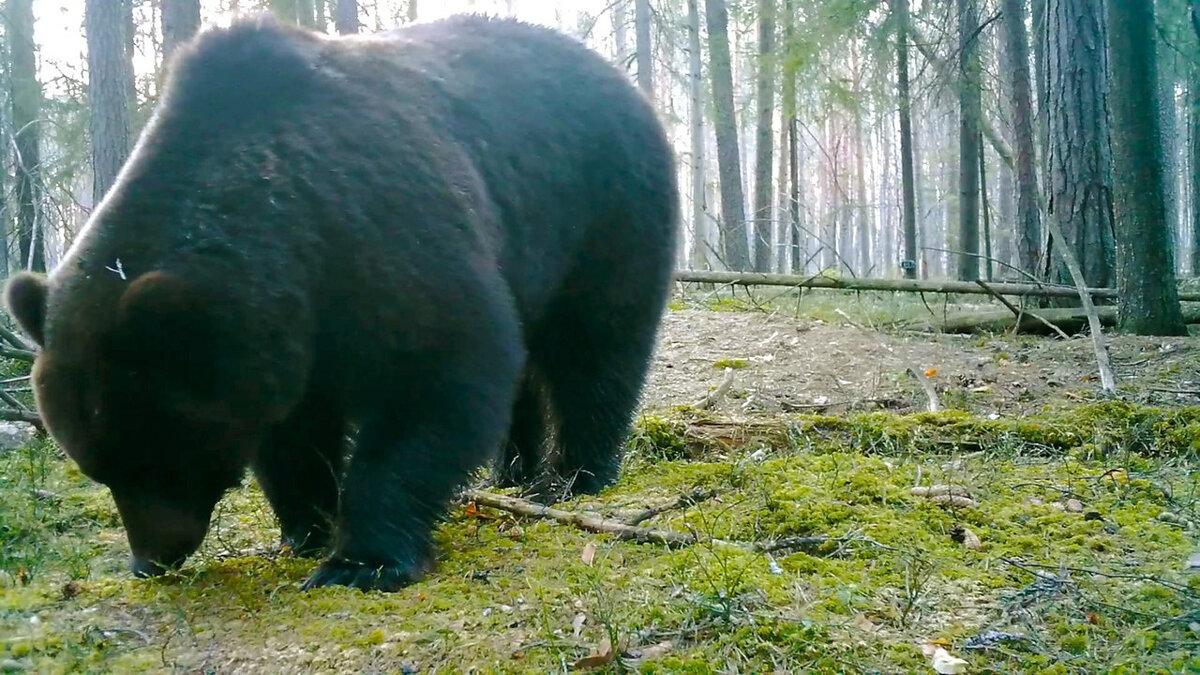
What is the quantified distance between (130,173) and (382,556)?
1593mm

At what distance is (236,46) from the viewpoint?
368 centimetres

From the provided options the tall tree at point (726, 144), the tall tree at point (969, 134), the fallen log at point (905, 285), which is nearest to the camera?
the fallen log at point (905, 285)

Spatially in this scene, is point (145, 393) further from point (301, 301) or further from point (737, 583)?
point (737, 583)

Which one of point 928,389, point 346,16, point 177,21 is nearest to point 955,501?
point 928,389

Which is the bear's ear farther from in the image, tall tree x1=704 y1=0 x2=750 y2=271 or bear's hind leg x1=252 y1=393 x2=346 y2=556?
tall tree x1=704 y1=0 x2=750 y2=271

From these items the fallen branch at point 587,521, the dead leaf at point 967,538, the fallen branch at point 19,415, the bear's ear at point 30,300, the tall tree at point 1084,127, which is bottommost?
the dead leaf at point 967,538

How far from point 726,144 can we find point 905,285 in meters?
8.57

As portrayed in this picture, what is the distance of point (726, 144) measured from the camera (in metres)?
17.6

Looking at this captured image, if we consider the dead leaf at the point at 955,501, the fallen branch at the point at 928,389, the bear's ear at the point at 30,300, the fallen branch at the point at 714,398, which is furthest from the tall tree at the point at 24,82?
the dead leaf at the point at 955,501

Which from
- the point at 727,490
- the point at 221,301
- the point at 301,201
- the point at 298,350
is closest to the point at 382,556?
the point at 298,350

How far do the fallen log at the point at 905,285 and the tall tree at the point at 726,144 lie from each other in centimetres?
535

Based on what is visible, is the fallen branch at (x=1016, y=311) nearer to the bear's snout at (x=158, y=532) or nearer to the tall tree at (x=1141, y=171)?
the tall tree at (x=1141, y=171)

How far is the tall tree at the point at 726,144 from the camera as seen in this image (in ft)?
A: 54.5

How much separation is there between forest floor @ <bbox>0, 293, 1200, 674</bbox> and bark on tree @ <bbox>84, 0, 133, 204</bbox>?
201 inches
